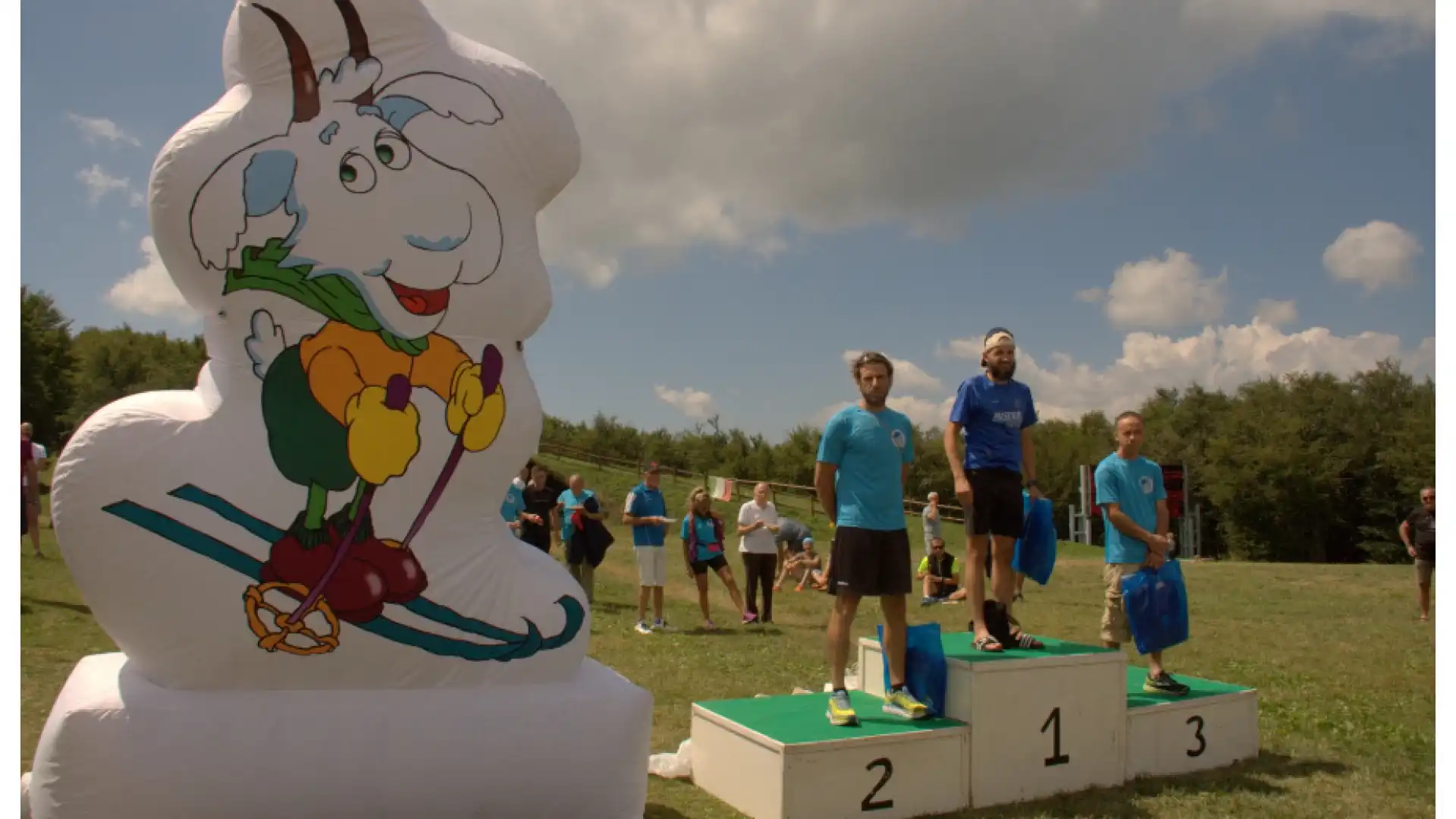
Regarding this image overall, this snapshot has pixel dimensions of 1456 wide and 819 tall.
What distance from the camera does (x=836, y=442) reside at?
174 inches

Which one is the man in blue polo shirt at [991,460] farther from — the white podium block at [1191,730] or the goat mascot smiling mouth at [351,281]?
the goat mascot smiling mouth at [351,281]

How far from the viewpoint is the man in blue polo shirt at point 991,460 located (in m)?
4.80

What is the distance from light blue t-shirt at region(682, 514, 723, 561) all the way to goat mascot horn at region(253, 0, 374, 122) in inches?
272

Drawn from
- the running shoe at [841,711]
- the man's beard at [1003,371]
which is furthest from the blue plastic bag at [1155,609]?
the running shoe at [841,711]

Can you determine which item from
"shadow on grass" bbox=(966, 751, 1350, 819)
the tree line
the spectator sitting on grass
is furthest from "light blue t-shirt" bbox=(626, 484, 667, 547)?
the tree line

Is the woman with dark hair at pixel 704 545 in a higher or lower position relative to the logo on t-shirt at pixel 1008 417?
lower

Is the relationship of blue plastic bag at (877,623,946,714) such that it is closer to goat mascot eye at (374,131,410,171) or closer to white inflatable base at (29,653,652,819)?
white inflatable base at (29,653,652,819)

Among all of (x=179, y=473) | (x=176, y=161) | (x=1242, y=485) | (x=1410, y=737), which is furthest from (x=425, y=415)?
(x=1242, y=485)

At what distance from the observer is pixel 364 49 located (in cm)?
355

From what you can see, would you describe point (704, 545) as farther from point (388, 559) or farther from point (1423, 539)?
point (1423, 539)

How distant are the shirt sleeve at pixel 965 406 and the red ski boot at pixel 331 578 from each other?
2896 millimetres

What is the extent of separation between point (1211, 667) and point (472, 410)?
6912mm

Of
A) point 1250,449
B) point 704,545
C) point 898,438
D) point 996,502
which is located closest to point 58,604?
point 704,545

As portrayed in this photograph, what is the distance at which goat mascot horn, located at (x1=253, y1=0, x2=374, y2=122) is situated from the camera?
3459 millimetres
